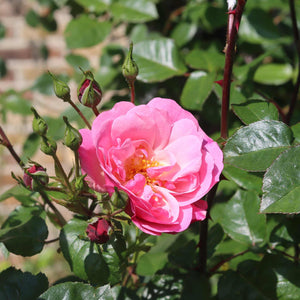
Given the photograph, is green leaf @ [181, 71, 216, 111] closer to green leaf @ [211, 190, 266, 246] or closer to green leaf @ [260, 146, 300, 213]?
green leaf @ [211, 190, 266, 246]

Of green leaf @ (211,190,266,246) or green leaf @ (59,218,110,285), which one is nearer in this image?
green leaf @ (59,218,110,285)

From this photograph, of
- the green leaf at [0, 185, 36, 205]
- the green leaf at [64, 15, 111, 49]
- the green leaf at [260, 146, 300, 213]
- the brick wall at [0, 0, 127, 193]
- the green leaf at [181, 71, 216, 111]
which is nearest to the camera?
the green leaf at [260, 146, 300, 213]

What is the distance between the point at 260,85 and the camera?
1.19 m

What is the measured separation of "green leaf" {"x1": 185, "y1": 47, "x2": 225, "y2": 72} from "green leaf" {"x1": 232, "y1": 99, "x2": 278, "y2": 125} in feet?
0.82

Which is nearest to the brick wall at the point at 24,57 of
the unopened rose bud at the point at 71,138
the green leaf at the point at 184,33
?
the green leaf at the point at 184,33

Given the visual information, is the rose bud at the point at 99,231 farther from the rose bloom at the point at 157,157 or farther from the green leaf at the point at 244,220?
the green leaf at the point at 244,220

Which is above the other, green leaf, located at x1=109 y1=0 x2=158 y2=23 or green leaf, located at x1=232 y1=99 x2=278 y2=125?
green leaf, located at x1=232 y1=99 x2=278 y2=125

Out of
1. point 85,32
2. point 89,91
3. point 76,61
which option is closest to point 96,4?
point 85,32

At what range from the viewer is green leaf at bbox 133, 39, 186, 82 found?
89 cm

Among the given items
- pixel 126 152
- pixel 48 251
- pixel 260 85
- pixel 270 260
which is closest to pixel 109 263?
pixel 126 152

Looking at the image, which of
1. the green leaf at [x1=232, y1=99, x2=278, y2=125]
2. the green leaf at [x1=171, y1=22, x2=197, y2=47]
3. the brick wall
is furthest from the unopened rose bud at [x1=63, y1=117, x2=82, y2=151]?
the brick wall

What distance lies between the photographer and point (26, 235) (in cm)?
61

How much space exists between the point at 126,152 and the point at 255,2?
79cm

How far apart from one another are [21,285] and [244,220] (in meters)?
0.39
